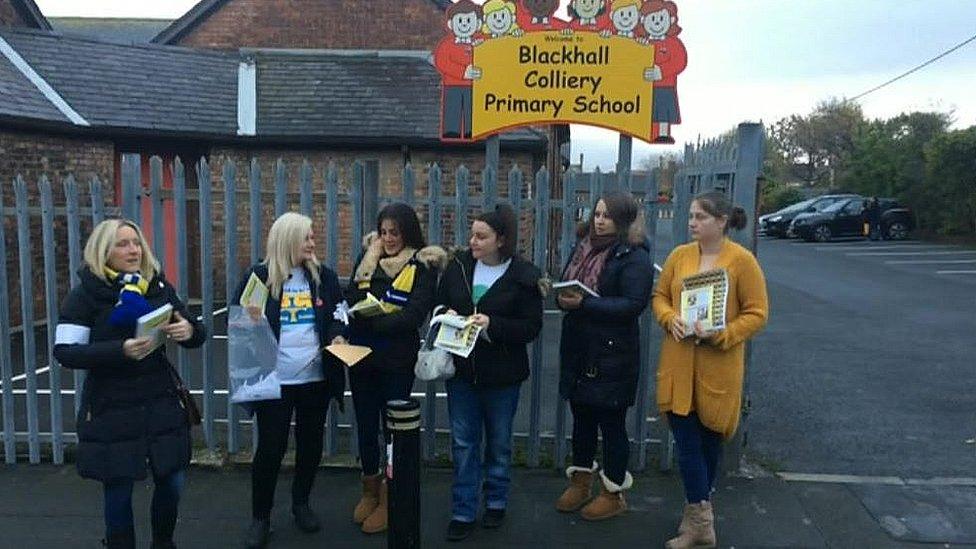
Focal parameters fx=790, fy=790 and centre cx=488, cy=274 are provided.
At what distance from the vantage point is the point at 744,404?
195 inches

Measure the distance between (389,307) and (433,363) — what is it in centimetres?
35

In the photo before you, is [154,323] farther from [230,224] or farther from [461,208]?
[461,208]

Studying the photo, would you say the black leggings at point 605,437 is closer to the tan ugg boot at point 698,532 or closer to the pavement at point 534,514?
the pavement at point 534,514

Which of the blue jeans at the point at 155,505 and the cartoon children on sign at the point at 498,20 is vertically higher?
the cartoon children on sign at the point at 498,20

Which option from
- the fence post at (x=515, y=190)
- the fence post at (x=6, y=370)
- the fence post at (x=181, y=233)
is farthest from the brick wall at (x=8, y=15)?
the fence post at (x=515, y=190)

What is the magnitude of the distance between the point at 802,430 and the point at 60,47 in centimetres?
1165

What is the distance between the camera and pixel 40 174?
10086 millimetres

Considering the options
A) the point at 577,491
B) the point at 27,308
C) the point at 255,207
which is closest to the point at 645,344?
the point at 577,491

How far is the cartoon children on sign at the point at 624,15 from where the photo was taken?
502 centimetres

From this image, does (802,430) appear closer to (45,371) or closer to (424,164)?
(45,371)

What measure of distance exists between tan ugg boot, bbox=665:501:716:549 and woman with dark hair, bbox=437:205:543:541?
951mm

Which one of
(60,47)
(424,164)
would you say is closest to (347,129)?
(424,164)

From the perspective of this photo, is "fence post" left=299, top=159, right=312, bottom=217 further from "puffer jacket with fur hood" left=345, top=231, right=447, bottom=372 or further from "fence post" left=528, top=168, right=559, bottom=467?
"fence post" left=528, top=168, right=559, bottom=467

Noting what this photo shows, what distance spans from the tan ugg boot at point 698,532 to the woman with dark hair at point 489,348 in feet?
3.12
